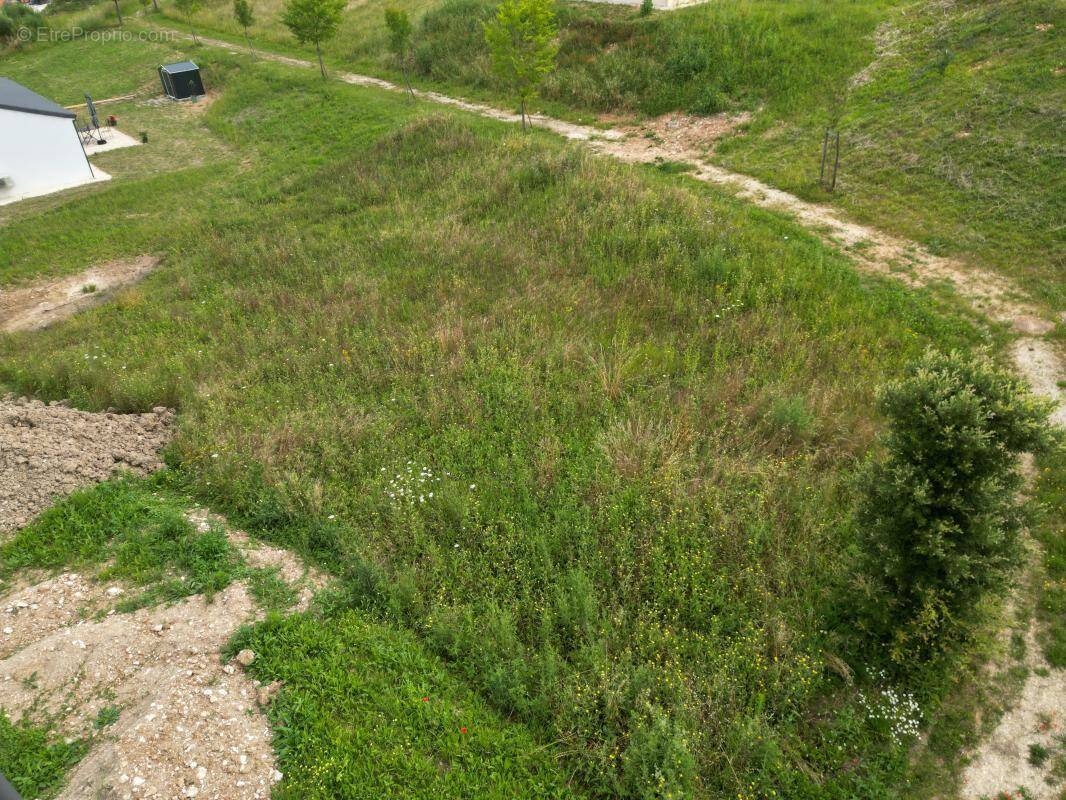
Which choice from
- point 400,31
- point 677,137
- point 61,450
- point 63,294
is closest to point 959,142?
point 677,137

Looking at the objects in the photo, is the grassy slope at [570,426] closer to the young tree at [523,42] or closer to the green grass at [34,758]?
the green grass at [34,758]

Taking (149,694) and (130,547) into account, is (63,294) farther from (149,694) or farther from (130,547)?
(149,694)

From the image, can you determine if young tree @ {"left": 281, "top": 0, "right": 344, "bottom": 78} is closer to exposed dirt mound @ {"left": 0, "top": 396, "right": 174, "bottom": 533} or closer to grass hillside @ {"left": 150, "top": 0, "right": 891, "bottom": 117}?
grass hillside @ {"left": 150, "top": 0, "right": 891, "bottom": 117}

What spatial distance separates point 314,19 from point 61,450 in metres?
31.1

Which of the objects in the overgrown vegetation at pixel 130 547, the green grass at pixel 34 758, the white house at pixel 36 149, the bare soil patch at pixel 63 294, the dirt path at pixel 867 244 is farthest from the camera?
the white house at pixel 36 149

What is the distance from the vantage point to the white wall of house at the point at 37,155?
2438 centimetres

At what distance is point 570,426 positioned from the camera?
9719 mm

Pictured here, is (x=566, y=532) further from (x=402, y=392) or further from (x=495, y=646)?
(x=402, y=392)

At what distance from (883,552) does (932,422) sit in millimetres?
1465

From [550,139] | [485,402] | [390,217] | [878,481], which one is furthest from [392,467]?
[550,139]

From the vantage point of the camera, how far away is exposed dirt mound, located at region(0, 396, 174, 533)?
8.70 metres

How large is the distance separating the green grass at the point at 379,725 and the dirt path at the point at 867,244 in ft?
21.1

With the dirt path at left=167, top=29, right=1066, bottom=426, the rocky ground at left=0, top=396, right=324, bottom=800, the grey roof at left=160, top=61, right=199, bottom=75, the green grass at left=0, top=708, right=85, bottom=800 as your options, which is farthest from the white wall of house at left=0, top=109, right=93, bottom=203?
the green grass at left=0, top=708, right=85, bottom=800

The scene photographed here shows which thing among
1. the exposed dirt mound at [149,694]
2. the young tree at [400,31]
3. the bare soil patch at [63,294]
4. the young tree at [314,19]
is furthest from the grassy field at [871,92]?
the bare soil patch at [63,294]
